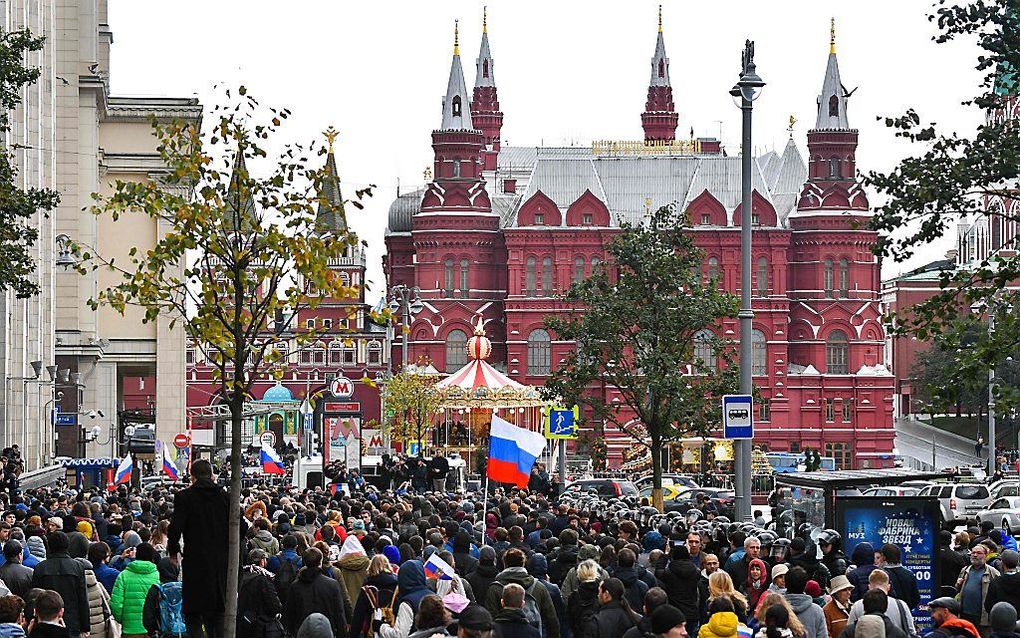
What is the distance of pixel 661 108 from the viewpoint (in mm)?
135750

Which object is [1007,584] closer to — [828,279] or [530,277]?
[530,277]

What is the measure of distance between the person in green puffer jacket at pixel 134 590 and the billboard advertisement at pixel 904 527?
27.4ft

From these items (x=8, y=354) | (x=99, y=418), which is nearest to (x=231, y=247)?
(x=8, y=354)

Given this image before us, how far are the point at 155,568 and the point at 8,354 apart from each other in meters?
31.3

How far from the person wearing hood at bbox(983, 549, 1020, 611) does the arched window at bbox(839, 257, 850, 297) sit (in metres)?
94.3

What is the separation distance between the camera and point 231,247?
59.5 ft

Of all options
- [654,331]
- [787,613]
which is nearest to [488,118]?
[654,331]

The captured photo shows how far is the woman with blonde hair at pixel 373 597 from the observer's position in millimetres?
16703

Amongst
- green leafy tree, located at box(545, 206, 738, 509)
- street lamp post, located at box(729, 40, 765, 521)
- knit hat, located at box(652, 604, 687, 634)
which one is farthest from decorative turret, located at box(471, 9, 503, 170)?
knit hat, located at box(652, 604, 687, 634)

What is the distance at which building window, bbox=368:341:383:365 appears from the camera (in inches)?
4954

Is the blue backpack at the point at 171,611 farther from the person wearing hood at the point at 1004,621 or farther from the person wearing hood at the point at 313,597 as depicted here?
the person wearing hood at the point at 1004,621

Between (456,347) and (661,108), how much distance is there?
3149 cm

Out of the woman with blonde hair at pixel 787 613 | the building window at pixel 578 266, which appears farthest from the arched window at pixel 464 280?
the woman with blonde hair at pixel 787 613

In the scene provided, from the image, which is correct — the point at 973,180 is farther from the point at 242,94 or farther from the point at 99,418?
the point at 99,418
